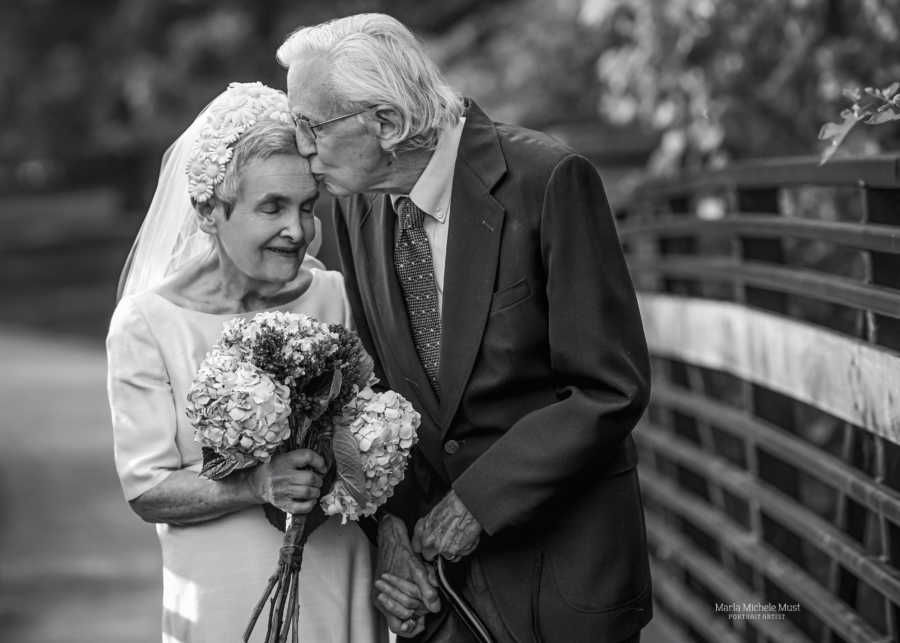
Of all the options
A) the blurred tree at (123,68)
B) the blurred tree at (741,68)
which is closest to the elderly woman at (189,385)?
the blurred tree at (741,68)

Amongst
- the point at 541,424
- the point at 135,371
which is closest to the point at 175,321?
the point at 135,371

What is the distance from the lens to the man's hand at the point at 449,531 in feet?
10.5

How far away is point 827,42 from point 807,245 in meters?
0.97

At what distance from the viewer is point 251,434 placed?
9.74ft

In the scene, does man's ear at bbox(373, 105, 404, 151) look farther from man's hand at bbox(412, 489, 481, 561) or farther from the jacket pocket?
man's hand at bbox(412, 489, 481, 561)

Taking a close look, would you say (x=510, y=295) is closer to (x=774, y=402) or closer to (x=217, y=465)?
(x=217, y=465)

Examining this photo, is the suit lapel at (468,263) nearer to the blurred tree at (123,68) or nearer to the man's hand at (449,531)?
the man's hand at (449,531)

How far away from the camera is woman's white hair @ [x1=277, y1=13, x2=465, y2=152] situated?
312 centimetres

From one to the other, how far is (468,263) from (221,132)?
642mm

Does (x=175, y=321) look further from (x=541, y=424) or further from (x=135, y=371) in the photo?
(x=541, y=424)

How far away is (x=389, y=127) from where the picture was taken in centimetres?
317

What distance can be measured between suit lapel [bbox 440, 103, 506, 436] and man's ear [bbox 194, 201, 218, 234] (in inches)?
22.3

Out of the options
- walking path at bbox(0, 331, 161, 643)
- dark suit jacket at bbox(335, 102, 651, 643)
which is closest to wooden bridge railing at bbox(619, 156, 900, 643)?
dark suit jacket at bbox(335, 102, 651, 643)

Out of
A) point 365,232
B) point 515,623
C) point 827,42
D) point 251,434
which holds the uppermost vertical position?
point 827,42
